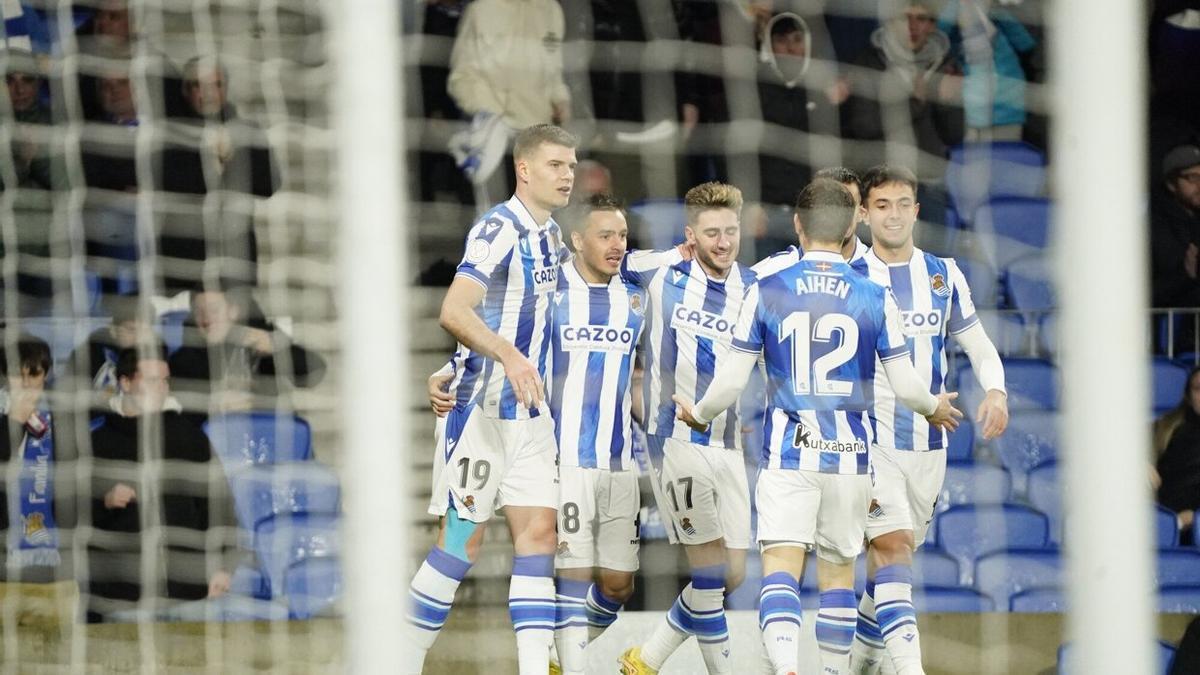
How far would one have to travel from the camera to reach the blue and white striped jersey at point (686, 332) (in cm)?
500

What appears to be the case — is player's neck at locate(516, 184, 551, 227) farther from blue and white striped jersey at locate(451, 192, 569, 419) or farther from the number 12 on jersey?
the number 12 on jersey

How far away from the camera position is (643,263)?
5.06 meters

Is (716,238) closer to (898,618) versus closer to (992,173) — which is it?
(898,618)

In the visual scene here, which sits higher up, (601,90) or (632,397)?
(601,90)

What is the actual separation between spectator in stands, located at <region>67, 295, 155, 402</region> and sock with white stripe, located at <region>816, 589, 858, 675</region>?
2304 mm

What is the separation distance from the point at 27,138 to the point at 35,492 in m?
1.17

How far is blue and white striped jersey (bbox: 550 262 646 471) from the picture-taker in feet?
16.1

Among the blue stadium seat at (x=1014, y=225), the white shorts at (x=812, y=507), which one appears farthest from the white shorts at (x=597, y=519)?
the blue stadium seat at (x=1014, y=225)

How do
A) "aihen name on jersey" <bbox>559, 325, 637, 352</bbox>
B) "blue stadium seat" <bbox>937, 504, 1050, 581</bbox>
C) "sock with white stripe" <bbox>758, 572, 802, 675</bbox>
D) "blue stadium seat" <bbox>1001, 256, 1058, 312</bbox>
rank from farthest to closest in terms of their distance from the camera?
"blue stadium seat" <bbox>1001, 256, 1058, 312</bbox> < "blue stadium seat" <bbox>937, 504, 1050, 581</bbox> < "aihen name on jersey" <bbox>559, 325, 637, 352</bbox> < "sock with white stripe" <bbox>758, 572, 802, 675</bbox>

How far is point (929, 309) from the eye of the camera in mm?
4977

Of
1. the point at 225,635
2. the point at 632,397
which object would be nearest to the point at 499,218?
the point at 632,397

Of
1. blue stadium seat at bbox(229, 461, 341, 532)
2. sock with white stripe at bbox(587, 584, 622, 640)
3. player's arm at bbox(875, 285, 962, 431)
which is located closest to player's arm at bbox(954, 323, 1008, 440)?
player's arm at bbox(875, 285, 962, 431)

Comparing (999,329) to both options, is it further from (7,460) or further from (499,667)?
(7,460)

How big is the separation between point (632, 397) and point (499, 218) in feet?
2.47
